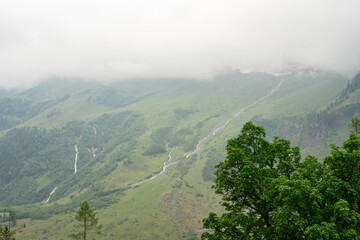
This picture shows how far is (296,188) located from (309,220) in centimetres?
306

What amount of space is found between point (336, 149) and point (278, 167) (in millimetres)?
6089

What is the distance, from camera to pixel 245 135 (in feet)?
104

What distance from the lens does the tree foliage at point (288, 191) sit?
2214cm

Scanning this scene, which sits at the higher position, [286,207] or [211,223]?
[286,207]

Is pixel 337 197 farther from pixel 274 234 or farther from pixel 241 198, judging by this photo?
pixel 241 198

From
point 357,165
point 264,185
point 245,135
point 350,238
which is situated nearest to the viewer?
point 350,238

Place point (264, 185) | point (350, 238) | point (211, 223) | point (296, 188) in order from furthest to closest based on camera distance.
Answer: point (211, 223)
point (264, 185)
point (296, 188)
point (350, 238)

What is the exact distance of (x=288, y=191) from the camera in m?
23.0

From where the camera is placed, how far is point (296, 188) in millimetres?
22750

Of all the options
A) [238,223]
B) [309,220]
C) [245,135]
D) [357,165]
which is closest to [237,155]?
[245,135]

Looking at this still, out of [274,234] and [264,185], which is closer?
[274,234]

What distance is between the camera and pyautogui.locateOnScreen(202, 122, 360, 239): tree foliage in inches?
872

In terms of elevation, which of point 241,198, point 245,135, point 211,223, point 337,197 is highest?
point 245,135

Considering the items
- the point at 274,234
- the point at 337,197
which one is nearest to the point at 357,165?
the point at 337,197
